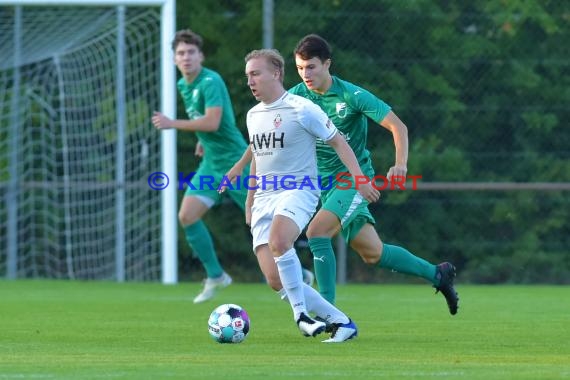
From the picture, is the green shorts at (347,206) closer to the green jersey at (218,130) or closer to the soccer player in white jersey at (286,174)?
the soccer player in white jersey at (286,174)

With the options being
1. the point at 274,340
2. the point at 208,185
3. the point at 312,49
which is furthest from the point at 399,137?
the point at 208,185

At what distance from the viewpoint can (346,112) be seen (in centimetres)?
767

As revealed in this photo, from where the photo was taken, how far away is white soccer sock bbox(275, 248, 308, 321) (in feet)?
22.1

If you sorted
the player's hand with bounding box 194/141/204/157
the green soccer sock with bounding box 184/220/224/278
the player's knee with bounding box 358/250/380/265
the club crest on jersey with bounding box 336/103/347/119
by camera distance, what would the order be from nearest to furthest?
the club crest on jersey with bounding box 336/103/347/119
the player's knee with bounding box 358/250/380/265
the green soccer sock with bounding box 184/220/224/278
the player's hand with bounding box 194/141/204/157

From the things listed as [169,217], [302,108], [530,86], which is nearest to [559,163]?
[530,86]

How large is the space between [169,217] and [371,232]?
5505 millimetres

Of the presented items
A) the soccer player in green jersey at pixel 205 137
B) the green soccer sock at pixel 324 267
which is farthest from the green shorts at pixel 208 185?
the green soccer sock at pixel 324 267

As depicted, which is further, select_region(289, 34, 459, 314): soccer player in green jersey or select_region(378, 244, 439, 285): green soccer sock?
select_region(378, 244, 439, 285): green soccer sock

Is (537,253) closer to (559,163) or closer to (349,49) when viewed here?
(559,163)

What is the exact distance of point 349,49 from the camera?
13969 millimetres

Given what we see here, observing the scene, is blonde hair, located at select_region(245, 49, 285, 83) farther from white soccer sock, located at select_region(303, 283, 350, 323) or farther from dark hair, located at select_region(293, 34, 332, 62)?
white soccer sock, located at select_region(303, 283, 350, 323)

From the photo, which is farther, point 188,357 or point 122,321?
point 122,321

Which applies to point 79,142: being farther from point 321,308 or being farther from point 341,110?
point 321,308

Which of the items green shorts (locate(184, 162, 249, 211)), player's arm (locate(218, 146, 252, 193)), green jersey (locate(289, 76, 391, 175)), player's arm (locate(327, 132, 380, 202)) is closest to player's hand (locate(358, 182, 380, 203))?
player's arm (locate(327, 132, 380, 202))
